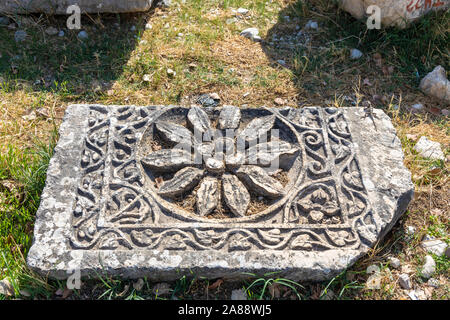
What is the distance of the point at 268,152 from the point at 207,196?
567mm

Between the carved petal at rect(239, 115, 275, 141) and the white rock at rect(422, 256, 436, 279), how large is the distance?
1411 mm

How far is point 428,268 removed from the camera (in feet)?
9.98

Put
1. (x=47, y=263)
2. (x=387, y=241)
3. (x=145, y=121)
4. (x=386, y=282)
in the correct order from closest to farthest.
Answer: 1. (x=47, y=263)
2. (x=386, y=282)
3. (x=387, y=241)
4. (x=145, y=121)

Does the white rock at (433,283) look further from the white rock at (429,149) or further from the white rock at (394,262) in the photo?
the white rock at (429,149)

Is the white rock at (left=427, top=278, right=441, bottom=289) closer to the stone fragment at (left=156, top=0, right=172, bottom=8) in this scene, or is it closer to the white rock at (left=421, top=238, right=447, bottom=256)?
the white rock at (left=421, top=238, right=447, bottom=256)

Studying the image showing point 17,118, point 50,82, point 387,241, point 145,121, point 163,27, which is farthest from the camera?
point 163,27

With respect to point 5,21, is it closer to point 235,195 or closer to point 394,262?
point 235,195

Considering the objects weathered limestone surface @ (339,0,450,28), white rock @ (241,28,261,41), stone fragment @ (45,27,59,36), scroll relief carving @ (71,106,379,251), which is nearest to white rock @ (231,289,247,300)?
scroll relief carving @ (71,106,379,251)

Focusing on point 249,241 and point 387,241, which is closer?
point 249,241

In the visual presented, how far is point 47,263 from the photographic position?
8.76 ft

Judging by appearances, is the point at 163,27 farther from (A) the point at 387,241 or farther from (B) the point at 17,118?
(A) the point at 387,241
